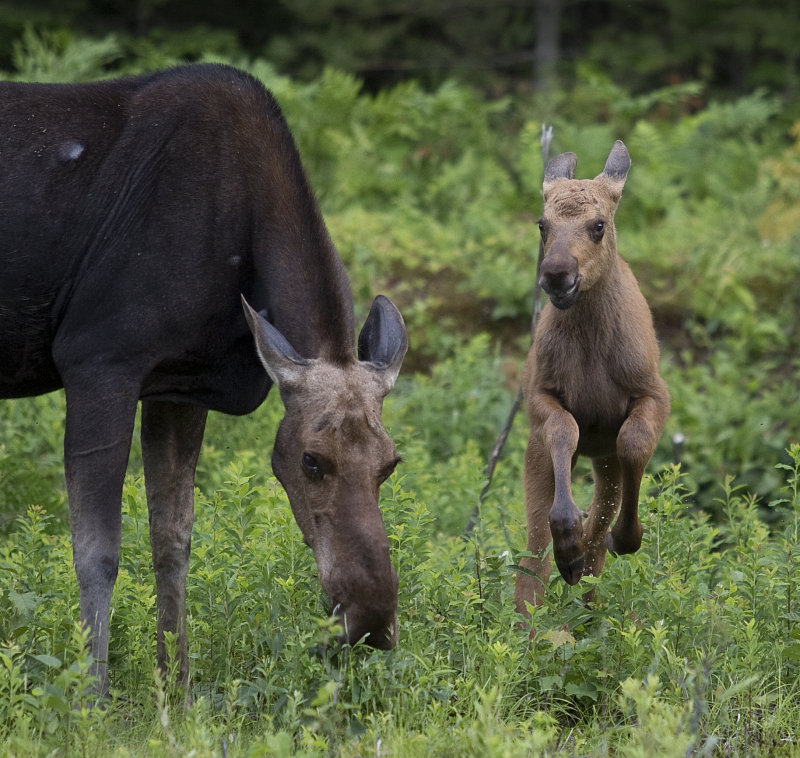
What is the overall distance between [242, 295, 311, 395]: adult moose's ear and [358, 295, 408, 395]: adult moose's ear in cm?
36

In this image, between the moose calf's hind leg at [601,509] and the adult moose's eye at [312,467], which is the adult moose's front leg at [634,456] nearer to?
the moose calf's hind leg at [601,509]

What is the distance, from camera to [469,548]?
6473 millimetres

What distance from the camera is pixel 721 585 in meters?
5.95

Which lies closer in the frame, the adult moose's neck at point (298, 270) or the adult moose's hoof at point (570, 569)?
the adult moose's hoof at point (570, 569)

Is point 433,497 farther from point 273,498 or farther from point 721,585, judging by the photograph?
point 721,585

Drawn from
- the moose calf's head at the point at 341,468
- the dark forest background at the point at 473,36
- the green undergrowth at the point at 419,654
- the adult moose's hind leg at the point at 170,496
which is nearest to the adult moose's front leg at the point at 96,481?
the green undergrowth at the point at 419,654

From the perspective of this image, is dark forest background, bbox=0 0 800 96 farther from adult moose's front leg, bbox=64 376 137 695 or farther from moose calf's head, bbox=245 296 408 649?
moose calf's head, bbox=245 296 408 649

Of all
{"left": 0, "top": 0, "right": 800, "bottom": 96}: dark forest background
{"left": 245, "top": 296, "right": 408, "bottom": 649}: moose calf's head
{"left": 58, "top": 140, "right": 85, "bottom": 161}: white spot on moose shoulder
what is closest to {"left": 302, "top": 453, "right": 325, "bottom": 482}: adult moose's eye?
{"left": 245, "top": 296, "right": 408, "bottom": 649}: moose calf's head

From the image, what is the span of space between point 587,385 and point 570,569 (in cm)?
90

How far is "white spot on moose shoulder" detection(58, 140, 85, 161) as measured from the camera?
543cm

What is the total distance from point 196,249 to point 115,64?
40.7ft

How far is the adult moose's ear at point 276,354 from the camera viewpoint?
5.04 metres

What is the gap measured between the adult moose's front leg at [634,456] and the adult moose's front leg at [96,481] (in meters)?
2.13

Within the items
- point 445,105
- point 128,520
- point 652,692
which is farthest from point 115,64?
point 652,692
